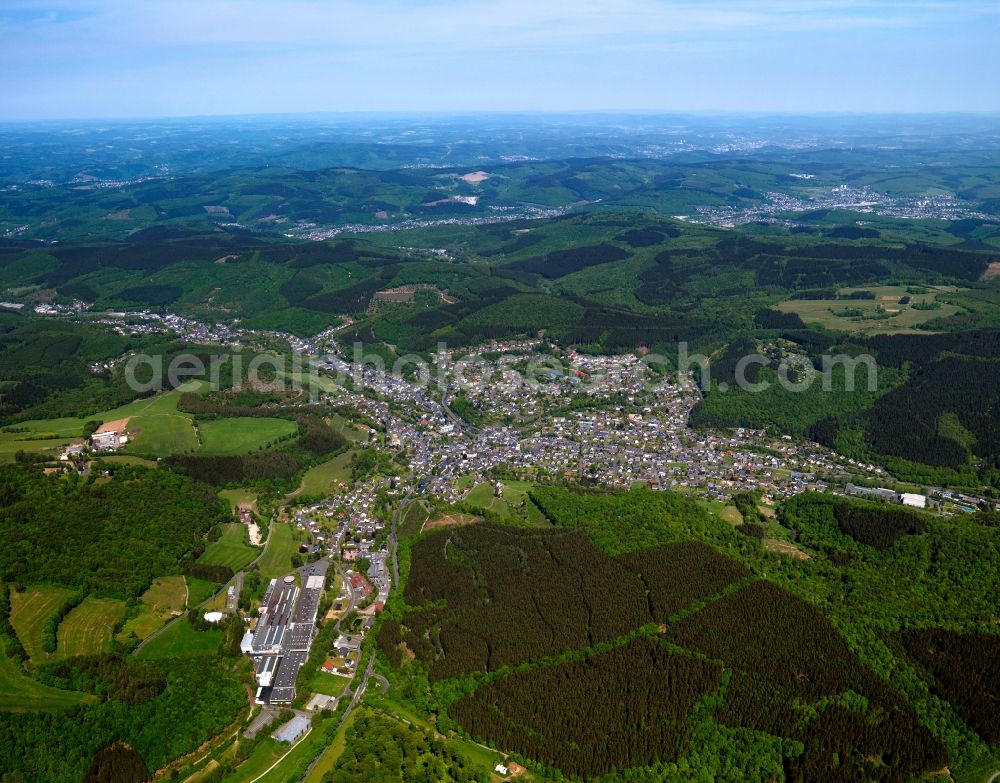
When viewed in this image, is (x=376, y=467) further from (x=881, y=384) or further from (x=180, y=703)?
(x=881, y=384)

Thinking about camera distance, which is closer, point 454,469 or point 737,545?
point 737,545

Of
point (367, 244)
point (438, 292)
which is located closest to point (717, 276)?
point (438, 292)

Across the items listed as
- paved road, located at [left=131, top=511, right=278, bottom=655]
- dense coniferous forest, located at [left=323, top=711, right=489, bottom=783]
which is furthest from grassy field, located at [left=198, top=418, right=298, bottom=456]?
dense coniferous forest, located at [left=323, top=711, right=489, bottom=783]

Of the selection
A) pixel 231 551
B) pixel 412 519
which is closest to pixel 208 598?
pixel 231 551

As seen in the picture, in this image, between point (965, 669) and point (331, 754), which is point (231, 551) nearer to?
point (331, 754)

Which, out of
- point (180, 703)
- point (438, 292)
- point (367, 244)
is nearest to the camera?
point (180, 703)

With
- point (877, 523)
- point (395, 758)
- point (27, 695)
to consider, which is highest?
point (877, 523)

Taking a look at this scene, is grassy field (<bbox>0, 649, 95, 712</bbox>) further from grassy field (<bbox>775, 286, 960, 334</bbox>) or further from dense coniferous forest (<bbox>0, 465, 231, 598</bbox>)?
grassy field (<bbox>775, 286, 960, 334</bbox>)
